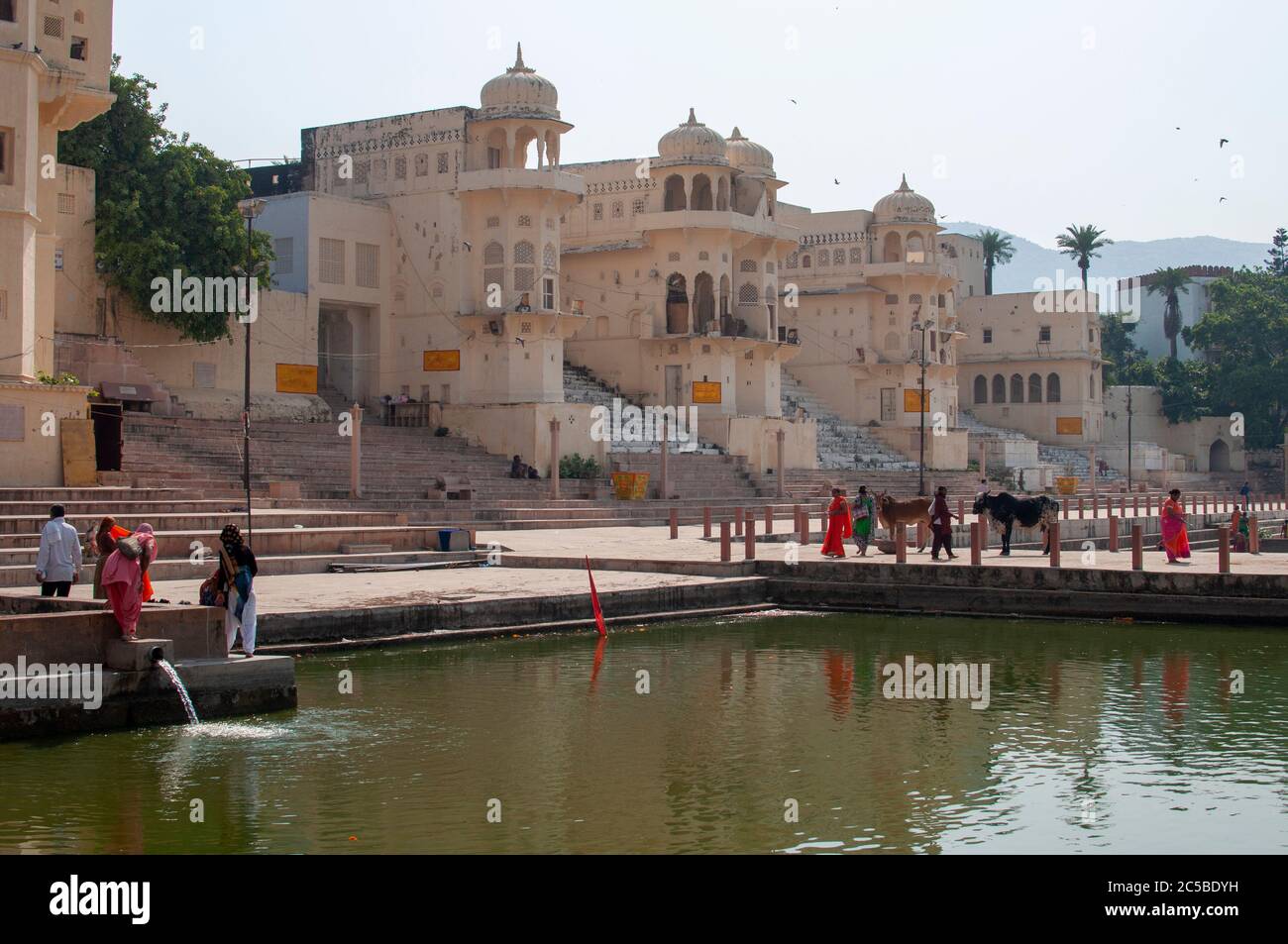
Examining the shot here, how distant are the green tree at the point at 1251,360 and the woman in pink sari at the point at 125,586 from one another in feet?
238

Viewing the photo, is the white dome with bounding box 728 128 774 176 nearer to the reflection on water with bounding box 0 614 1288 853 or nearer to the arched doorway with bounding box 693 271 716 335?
the arched doorway with bounding box 693 271 716 335

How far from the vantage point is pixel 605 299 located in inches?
2106

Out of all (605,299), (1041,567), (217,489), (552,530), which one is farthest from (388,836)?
(605,299)

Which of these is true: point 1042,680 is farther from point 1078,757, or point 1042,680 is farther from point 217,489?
point 217,489

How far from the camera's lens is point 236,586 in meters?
14.9

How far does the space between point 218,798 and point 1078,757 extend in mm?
7018

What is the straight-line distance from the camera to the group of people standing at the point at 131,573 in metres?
13.5

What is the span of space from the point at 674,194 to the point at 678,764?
135ft

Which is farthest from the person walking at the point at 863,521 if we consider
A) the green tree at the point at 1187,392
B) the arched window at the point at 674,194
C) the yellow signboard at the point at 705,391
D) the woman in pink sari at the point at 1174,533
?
the green tree at the point at 1187,392

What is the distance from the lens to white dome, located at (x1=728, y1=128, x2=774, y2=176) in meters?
54.6

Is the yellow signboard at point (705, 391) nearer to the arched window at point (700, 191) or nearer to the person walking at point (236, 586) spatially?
the arched window at point (700, 191)

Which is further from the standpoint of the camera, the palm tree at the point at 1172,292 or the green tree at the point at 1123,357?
the palm tree at the point at 1172,292

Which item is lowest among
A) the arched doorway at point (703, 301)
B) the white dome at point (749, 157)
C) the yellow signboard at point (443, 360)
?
the yellow signboard at point (443, 360)

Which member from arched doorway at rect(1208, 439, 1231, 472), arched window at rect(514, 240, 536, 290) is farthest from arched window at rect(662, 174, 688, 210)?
arched doorway at rect(1208, 439, 1231, 472)
